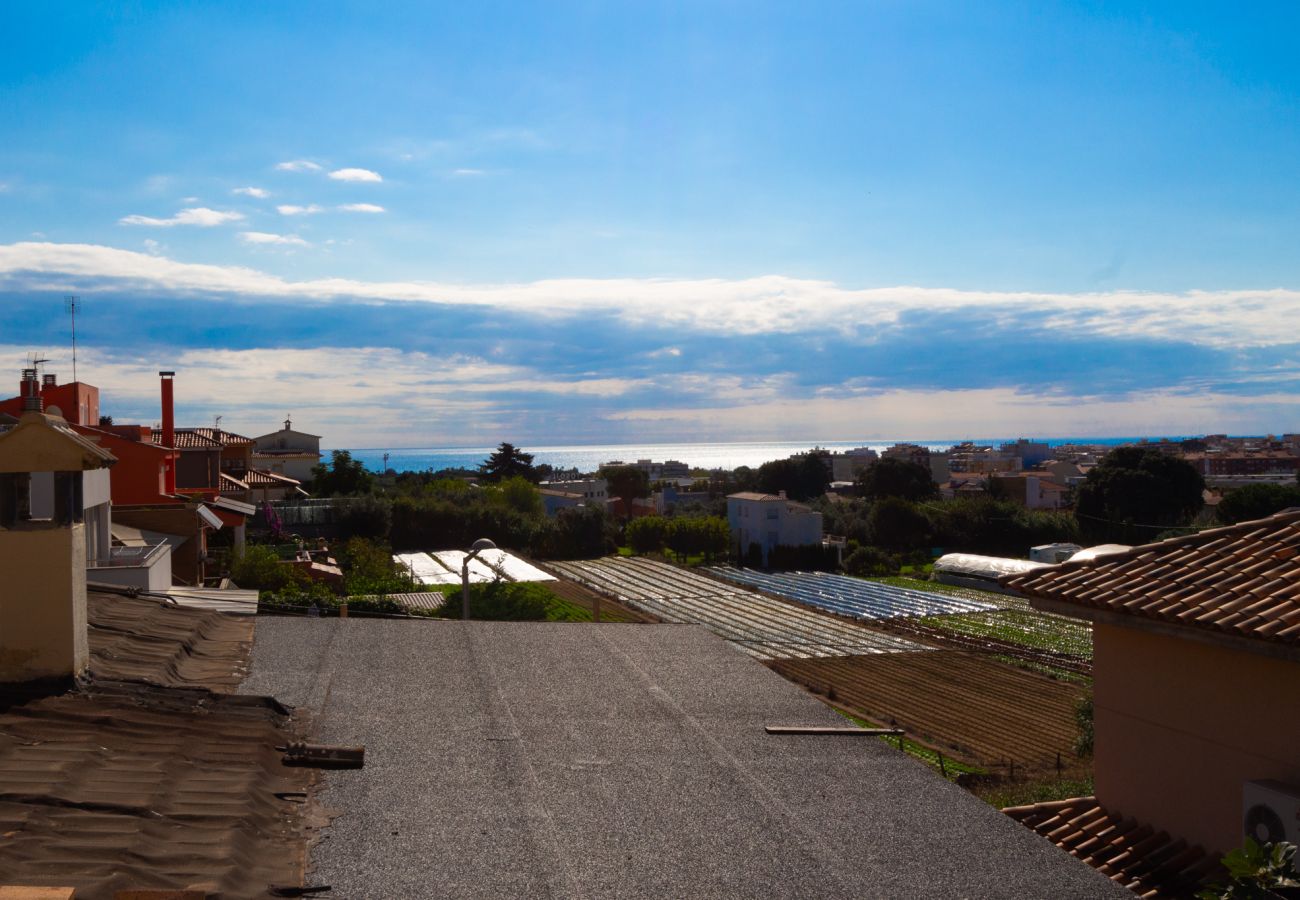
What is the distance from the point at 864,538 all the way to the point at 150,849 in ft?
234

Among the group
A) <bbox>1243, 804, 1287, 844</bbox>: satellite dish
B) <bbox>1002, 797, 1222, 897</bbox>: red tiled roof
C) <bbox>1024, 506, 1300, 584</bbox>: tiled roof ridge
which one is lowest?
<bbox>1002, 797, 1222, 897</bbox>: red tiled roof

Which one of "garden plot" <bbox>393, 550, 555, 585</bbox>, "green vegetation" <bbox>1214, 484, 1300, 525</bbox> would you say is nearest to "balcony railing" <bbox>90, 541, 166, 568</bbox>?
"garden plot" <bbox>393, 550, 555, 585</bbox>

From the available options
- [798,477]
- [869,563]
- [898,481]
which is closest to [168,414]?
[869,563]

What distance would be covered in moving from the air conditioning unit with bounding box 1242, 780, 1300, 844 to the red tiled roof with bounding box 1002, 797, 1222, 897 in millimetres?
651

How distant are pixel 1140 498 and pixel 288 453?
64407mm

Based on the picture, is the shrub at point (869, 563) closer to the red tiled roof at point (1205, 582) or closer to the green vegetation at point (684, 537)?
the green vegetation at point (684, 537)

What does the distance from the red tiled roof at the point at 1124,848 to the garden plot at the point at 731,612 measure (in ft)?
66.6

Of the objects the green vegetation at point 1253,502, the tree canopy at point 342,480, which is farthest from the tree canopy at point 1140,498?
the tree canopy at point 342,480

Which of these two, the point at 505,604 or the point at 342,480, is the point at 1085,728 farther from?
the point at 342,480

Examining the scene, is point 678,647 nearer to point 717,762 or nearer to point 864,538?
point 717,762

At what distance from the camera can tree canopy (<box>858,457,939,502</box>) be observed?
89.8 metres

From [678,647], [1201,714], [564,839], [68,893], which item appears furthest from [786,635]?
[68,893]

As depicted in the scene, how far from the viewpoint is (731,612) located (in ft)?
144

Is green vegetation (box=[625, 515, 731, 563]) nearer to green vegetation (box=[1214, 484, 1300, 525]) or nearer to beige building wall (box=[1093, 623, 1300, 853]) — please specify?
green vegetation (box=[1214, 484, 1300, 525])
